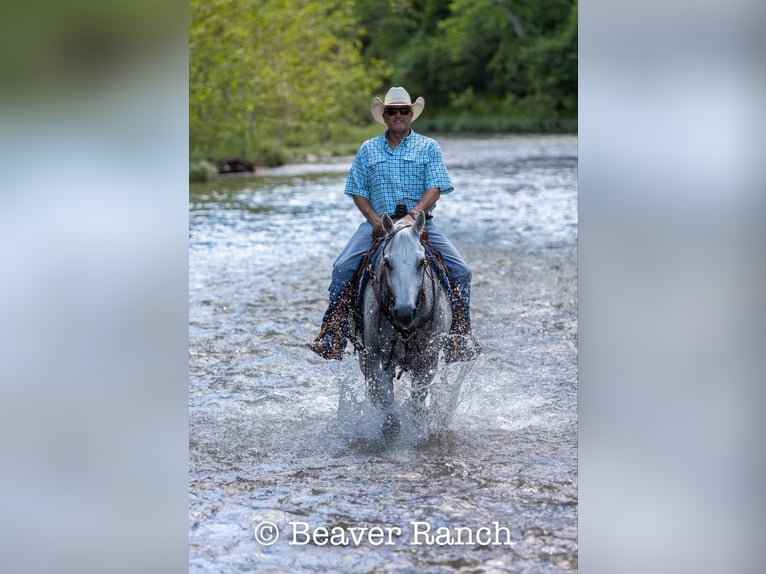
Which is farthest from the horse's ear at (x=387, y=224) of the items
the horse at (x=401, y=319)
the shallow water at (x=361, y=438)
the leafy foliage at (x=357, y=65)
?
the leafy foliage at (x=357, y=65)

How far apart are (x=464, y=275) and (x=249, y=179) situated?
818 inches

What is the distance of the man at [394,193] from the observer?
21.7 feet

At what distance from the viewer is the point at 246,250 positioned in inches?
643

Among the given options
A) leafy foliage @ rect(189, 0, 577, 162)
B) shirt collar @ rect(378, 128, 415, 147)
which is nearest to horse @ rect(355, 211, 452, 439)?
shirt collar @ rect(378, 128, 415, 147)

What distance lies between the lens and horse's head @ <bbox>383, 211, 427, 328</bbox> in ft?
19.8

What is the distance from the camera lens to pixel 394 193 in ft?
22.1

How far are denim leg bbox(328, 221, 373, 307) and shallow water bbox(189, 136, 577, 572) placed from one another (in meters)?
0.91

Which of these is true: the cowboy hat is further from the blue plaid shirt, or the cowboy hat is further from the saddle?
the saddle
